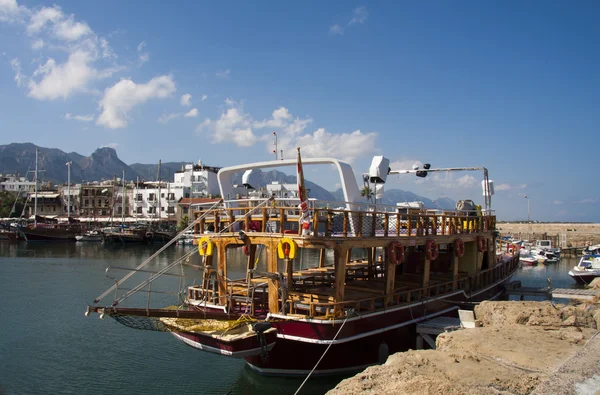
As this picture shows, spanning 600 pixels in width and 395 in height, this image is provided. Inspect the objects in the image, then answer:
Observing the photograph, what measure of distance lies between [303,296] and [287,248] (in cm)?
159

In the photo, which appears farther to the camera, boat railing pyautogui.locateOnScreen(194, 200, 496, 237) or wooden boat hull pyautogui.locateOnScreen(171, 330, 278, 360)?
boat railing pyautogui.locateOnScreen(194, 200, 496, 237)

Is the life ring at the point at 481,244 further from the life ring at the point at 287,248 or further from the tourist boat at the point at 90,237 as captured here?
the tourist boat at the point at 90,237

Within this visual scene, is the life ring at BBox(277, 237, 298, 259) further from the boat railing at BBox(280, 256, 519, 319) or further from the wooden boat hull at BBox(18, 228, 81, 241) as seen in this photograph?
the wooden boat hull at BBox(18, 228, 81, 241)

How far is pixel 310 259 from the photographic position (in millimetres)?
49469

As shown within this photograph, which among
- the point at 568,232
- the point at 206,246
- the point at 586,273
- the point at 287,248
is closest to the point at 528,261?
the point at 586,273

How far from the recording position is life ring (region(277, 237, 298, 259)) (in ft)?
38.2

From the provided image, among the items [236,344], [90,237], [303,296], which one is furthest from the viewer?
[90,237]

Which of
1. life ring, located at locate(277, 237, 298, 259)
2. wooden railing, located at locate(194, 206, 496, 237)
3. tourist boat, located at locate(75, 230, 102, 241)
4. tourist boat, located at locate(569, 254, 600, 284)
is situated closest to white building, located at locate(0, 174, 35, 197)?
tourist boat, located at locate(75, 230, 102, 241)

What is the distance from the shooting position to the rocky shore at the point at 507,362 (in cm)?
750

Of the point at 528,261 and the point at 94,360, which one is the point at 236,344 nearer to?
the point at 94,360

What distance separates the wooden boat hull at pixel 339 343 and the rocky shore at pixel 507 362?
6.88 feet

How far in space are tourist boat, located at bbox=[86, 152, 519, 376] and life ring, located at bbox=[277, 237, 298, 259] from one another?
3 cm

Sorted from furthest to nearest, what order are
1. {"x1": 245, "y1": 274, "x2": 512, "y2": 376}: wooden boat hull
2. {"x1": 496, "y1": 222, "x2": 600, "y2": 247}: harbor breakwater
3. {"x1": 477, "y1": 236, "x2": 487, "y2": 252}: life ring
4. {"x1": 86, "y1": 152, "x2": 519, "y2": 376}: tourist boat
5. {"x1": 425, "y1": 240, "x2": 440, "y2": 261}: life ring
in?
1. {"x1": 496, "y1": 222, "x2": 600, "y2": 247}: harbor breakwater
2. {"x1": 477, "y1": 236, "x2": 487, "y2": 252}: life ring
3. {"x1": 425, "y1": 240, "x2": 440, "y2": 261}: life ring
4. {"x1": 245, "y1": 274, "x2": 512, "y2": 376}: wooden boat hull
5. {"x1": 86, "y1": 152, "x2": 519, "y2": 376}: tourist boat

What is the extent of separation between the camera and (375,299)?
13.7 metres
